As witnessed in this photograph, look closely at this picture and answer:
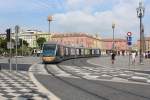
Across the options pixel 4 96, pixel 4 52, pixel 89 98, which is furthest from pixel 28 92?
pixel 4 52

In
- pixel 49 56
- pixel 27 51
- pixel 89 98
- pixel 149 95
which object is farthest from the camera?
pixel 27 51

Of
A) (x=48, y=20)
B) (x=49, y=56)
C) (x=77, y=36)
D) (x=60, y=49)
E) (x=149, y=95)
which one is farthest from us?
(x=77, y=36)

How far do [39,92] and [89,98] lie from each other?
9.14 ft

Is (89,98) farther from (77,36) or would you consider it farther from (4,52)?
(77,36)

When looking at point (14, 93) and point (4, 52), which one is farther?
point (4, 52)

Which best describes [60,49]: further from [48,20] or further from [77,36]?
[77,36]

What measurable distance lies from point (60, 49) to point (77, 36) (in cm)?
13976

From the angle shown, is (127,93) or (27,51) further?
(27,51)

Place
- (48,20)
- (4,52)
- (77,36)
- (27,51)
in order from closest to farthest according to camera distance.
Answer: (48,20)
(4,52)
(27,51)
(77,36)

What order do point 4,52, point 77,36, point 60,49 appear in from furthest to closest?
point 77,36 < point 4,52 < point 60,49

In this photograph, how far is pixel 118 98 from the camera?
1527 centimetres

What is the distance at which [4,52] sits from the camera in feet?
507

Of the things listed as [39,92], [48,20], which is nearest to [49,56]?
[39,92]

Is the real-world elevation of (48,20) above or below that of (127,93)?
above
